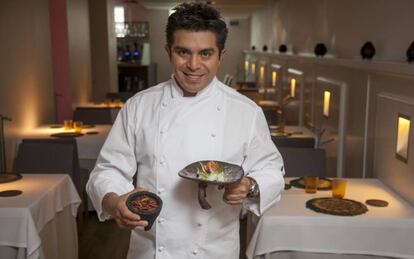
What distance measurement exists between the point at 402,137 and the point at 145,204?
164 centimetres

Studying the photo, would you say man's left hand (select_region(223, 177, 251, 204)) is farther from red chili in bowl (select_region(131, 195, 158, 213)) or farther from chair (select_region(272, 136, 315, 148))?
chair (select_region(272, 136, 315, 148))

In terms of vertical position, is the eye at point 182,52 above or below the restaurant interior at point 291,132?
above

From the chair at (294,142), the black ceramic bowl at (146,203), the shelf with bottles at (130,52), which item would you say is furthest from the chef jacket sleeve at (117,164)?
the shelf with bottles at (130,52)

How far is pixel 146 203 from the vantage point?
1.16m

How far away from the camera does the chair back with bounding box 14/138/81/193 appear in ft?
10.1

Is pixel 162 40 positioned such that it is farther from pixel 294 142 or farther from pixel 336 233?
pixel 336 233

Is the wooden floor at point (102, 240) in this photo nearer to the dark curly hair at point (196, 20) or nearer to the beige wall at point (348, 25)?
the beige wall at point (348, 25)

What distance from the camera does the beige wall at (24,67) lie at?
3.48 m

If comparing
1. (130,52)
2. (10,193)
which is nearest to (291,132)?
(10,193)

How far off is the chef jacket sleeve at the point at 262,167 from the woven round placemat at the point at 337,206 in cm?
84

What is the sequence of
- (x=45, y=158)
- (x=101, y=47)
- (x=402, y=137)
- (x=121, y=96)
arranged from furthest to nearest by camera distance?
(x=101, y=47)
(x=121, y=96)
(x=45, y=158)
(x=402, y=137)

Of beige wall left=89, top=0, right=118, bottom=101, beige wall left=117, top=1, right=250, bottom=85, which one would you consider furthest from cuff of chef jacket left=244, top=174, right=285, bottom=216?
beige wall left=117, top=1, right=250, bottom=85

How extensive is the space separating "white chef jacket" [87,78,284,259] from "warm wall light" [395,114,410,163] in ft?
4.02

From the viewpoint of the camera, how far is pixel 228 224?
1362mm
